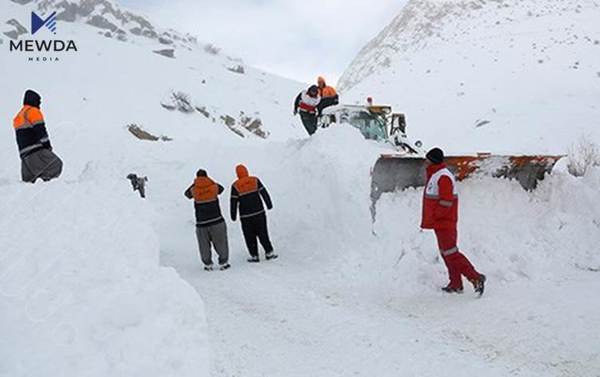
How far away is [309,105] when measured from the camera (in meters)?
11.8

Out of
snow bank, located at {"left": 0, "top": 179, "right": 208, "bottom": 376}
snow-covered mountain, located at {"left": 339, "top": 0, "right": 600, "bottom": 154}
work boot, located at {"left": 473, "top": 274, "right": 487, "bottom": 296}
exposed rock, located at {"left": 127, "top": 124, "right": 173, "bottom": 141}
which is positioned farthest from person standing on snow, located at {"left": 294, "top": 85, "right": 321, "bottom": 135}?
exposed rock, located at {"left": 127, "top": 124, "right": 173, "bottom": 141}

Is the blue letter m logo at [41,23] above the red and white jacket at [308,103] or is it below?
above

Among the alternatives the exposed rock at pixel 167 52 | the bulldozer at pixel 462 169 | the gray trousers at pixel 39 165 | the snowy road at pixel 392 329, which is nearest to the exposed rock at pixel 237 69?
the exposed rock at pixel 167 52

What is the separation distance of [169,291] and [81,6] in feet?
160

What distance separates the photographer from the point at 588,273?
21.4 feet

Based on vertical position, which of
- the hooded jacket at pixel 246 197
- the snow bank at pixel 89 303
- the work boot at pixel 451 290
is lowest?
the work boot at pixel 451 290

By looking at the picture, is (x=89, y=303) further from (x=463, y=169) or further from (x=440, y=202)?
(x=463, y=169)

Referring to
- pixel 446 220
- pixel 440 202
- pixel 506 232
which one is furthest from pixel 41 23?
pixel 446 220

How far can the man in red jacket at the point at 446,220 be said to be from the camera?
5926mm

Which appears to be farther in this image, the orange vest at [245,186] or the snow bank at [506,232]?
the orange vest at [245,186]

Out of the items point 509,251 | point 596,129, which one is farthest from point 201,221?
point 596,129

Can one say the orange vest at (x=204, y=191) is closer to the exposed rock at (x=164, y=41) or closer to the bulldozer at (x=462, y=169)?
the bulldozer at (x=462, y=169)

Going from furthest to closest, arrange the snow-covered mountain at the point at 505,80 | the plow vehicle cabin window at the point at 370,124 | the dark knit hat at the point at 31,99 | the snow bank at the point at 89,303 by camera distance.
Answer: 1. the snow-covered mountain at the point at 505,80
2. the plow vehicle cabin window at the point at 370,124
3. the dark knit hat at the point at 31,99
4. the snow bank at the point at 89,303

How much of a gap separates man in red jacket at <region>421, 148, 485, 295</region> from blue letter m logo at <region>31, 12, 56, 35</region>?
1479 inches
